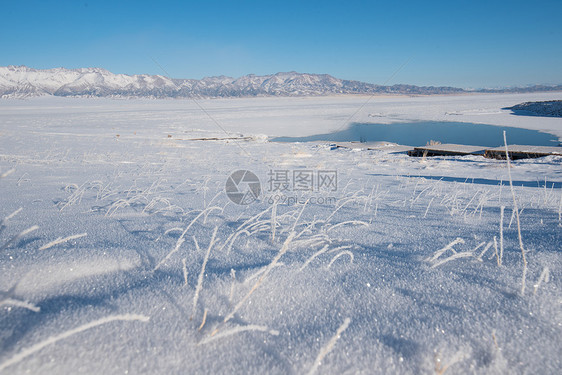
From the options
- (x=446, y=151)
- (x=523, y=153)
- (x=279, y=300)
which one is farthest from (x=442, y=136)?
(x=279, y=300)

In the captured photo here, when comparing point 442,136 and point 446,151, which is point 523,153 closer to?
point 446,151

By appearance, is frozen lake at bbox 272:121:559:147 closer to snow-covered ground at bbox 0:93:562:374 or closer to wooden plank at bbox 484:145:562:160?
wooden plank at bbox 484:145:562:160

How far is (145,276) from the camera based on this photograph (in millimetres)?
971

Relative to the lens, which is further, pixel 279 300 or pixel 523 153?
pixel 523 153

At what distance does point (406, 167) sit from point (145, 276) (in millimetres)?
5597

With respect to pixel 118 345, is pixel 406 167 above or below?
below

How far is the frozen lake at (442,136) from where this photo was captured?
40.4 ft

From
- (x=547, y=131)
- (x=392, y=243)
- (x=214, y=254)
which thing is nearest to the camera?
(x=214, y=254)

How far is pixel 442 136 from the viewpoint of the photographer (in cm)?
1451

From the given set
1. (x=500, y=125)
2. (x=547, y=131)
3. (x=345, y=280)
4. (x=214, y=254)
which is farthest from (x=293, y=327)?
(x=500, y=125)

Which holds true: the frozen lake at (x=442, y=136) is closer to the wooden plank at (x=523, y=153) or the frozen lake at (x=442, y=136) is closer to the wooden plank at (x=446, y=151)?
the wooden plank at (x=446, y=151)

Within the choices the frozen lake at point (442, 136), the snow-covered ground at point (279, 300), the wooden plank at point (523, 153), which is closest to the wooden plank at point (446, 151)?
the wooden plank at point (523, 153)

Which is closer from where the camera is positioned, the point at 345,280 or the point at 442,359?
the point at 442,359

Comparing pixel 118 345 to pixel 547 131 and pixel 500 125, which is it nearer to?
pixel 547 131
